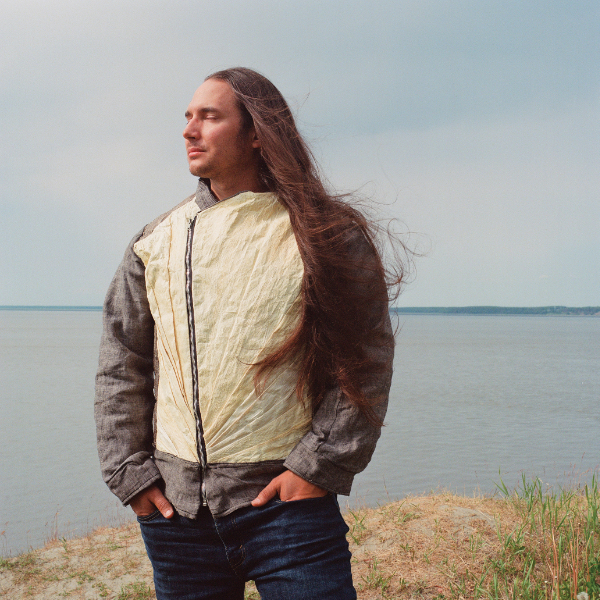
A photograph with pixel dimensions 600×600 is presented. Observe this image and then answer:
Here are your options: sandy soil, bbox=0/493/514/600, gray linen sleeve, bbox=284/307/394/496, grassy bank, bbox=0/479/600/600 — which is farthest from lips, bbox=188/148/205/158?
sandy soil, bbox=0/493/514/600

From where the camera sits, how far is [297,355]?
172 cm

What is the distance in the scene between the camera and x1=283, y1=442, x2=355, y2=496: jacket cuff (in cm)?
161

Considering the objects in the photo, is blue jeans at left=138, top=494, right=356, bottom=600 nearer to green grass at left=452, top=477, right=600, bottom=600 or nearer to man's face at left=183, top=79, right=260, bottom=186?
man's face at left=183, top=79, right=260, bottom=186

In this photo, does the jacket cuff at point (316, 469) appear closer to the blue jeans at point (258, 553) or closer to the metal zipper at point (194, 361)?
the blue jeans at point (258, 553)

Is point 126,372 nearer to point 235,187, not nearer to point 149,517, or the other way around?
point 149,517

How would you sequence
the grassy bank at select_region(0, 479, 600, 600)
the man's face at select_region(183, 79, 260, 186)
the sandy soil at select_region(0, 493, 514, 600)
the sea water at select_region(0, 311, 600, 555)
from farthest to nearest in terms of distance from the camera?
the sea water at select_region(0, 311, 600, 555), the sandy soil at select_region(0, 493, 514, 600), the grassy bank at select_region(0, 479, 600, 600), the man's face at select_region(183, 79, 260, 186)

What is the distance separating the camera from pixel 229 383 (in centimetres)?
168

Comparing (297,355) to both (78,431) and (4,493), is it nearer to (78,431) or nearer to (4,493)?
(4,493)

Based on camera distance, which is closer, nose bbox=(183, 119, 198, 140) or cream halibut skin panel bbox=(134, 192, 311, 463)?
cream halibut skin panel bbox=(134, 192, 311, 463)

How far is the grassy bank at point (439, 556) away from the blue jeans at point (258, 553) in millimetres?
1348

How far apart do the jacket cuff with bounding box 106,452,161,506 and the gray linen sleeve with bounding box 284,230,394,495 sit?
41 centimetres

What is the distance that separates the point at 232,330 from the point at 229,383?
15 cm

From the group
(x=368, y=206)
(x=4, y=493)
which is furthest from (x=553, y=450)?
(x=368, y=206)

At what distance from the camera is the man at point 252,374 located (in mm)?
1621
